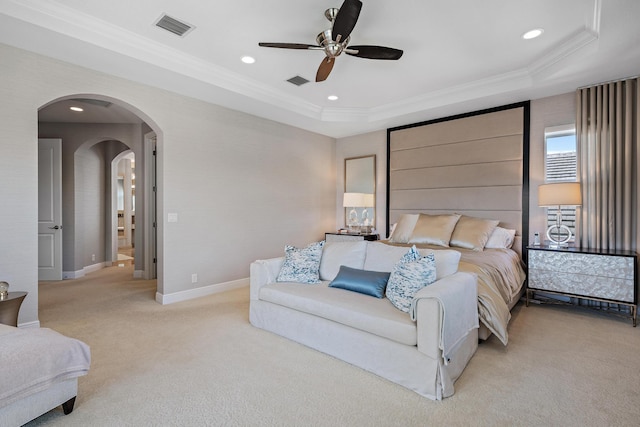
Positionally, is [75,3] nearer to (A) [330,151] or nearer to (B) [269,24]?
(B) [269,24]

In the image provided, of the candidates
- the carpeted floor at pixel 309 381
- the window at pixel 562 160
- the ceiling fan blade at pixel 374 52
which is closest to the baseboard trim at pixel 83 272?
the carpeted floor at pixel 309 381

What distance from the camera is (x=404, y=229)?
4.84 metres

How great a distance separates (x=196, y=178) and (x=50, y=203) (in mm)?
2978

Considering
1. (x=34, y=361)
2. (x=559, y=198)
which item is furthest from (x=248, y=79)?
(x=559, y=198)

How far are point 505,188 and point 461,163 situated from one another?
73 cm

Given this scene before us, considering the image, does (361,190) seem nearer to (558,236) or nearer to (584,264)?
(558,236)

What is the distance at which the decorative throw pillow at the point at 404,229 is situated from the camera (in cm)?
475

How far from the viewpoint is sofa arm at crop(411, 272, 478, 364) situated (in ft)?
6.63

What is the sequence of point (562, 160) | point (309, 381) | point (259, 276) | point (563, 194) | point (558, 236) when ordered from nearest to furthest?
point (309, 381) < point (259, 276) < point (563, 194) < point (558, 236) < point (562, 160)

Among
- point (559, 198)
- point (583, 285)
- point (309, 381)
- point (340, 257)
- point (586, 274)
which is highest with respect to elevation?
point (559, 198)

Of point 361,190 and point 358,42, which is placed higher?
point 358,42

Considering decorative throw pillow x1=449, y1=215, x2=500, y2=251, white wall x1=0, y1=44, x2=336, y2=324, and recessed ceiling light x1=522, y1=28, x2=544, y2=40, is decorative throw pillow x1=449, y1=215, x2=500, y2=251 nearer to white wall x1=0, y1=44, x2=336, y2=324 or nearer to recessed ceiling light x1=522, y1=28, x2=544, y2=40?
recessed ceiling light x1=522, y1=28, x2=544, y2=40

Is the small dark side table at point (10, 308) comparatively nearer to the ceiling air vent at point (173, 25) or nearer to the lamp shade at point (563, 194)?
the ceiling air vent at point (173, 25)

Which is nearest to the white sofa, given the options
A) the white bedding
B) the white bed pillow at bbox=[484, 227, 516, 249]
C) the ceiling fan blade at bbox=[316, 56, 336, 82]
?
the white bedding
